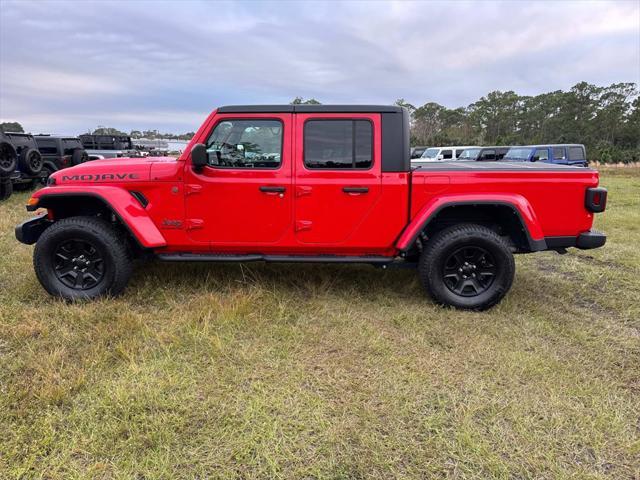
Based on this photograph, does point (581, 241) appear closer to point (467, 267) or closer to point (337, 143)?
point (467, 267)

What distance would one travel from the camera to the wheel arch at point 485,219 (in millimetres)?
3551

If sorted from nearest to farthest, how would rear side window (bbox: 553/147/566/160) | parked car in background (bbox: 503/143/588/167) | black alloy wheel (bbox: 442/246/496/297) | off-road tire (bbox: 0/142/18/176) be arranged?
black alloy wheel (bbox: 442/246/496/297), off-road tire (bbox: 0/142/18/176), parked car in background (bbox: 503/143/588/167), rear side window (bbox: 553/147/566/160)

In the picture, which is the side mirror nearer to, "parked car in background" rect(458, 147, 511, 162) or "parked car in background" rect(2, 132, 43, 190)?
"parked car in background" rect(2, 132, 43, 190)

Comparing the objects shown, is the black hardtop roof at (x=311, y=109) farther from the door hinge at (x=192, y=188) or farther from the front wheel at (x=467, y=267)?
the front wheel at (x=467, y=267)

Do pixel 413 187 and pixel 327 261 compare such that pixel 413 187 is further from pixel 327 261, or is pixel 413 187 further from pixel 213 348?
pixel 213 348

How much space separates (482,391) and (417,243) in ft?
5.13

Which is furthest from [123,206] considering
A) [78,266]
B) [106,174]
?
[78,266]

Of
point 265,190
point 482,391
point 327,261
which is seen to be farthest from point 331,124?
point 482,391

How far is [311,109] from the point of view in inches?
146

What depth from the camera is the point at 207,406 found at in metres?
2.40

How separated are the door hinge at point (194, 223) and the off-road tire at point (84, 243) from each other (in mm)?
614

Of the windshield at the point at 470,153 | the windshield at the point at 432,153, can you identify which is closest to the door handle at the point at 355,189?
the windshield at the point at 470,153

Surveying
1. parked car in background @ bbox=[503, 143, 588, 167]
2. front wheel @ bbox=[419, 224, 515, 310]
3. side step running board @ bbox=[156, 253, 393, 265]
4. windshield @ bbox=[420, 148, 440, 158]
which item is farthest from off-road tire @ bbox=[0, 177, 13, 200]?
windshield @ bbox=[420, 148, 440, 158]

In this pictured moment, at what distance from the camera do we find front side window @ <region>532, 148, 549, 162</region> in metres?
15.3
